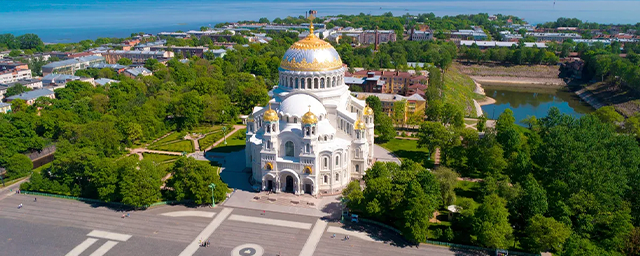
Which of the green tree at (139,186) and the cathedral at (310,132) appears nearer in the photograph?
the green tree at (139,186)

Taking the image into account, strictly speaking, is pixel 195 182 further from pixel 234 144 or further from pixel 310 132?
pixel 234 144

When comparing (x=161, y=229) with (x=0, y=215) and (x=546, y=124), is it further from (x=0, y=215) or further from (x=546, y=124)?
(x=546, y=124)

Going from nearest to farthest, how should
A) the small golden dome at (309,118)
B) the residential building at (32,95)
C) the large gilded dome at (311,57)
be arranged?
the small golden dome at (309,118), the large gilded dome at (311,57), the residential building at (32,95)

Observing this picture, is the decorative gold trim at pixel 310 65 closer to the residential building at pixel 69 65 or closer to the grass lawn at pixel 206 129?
the grass lawn at pixel 206 129

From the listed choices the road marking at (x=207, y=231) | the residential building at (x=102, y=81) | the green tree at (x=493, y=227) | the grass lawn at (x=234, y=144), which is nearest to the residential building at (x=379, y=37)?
the residential building at (x=102, y=81)

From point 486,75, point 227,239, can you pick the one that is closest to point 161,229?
point 227,239

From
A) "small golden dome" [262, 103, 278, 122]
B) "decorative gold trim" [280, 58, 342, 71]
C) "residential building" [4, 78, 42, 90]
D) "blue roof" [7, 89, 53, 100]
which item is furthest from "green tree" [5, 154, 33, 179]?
"residential building" [4, 78, 42, 90]

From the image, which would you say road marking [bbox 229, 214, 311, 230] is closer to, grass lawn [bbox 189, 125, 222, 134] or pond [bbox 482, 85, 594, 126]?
grass lawn [bbox 189, 125, 222, 134]

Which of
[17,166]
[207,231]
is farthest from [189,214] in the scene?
[17,166]
